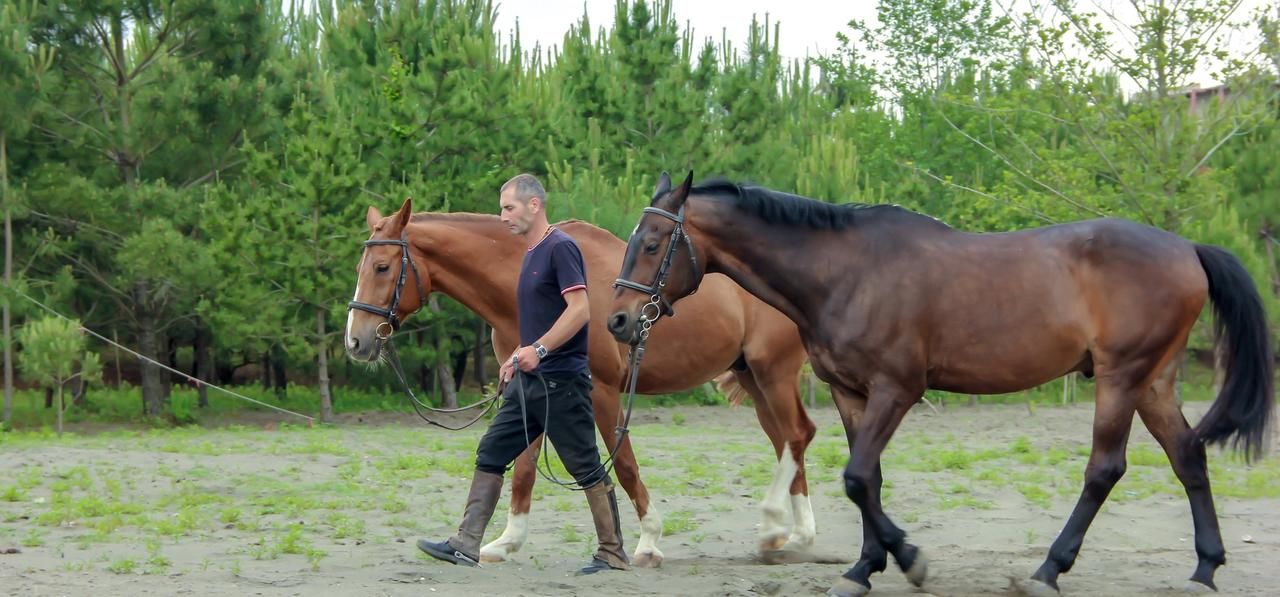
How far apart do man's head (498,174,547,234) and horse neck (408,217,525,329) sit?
838mm

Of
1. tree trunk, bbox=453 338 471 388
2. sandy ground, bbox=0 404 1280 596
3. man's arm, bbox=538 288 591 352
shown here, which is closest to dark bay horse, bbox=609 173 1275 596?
man's arm, bbox=538 288 591 352

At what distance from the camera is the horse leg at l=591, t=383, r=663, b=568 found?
24.7 ft

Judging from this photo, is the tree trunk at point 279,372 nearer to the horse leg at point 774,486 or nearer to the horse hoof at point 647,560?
the horse leg at point 774,486

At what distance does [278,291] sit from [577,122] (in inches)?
290

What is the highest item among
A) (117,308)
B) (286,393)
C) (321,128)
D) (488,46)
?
(488,46)

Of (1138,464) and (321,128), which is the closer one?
(1138,464)

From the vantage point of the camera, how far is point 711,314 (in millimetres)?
8328

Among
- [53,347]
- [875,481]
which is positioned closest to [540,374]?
[875,481]

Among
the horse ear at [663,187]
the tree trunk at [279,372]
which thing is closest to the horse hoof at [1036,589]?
the horse ear at [663,187]

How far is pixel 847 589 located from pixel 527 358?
6.19 feet

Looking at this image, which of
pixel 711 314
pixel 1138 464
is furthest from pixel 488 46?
pixel 711 314

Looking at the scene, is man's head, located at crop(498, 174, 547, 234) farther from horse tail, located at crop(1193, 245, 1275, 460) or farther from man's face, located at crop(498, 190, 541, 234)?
horse tail, located at crop(1193, 245, 1275, 460)

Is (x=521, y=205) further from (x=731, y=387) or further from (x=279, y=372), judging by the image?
(x=279, y=372)

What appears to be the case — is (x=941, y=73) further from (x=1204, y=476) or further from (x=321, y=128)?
(x=1204, y=476)
